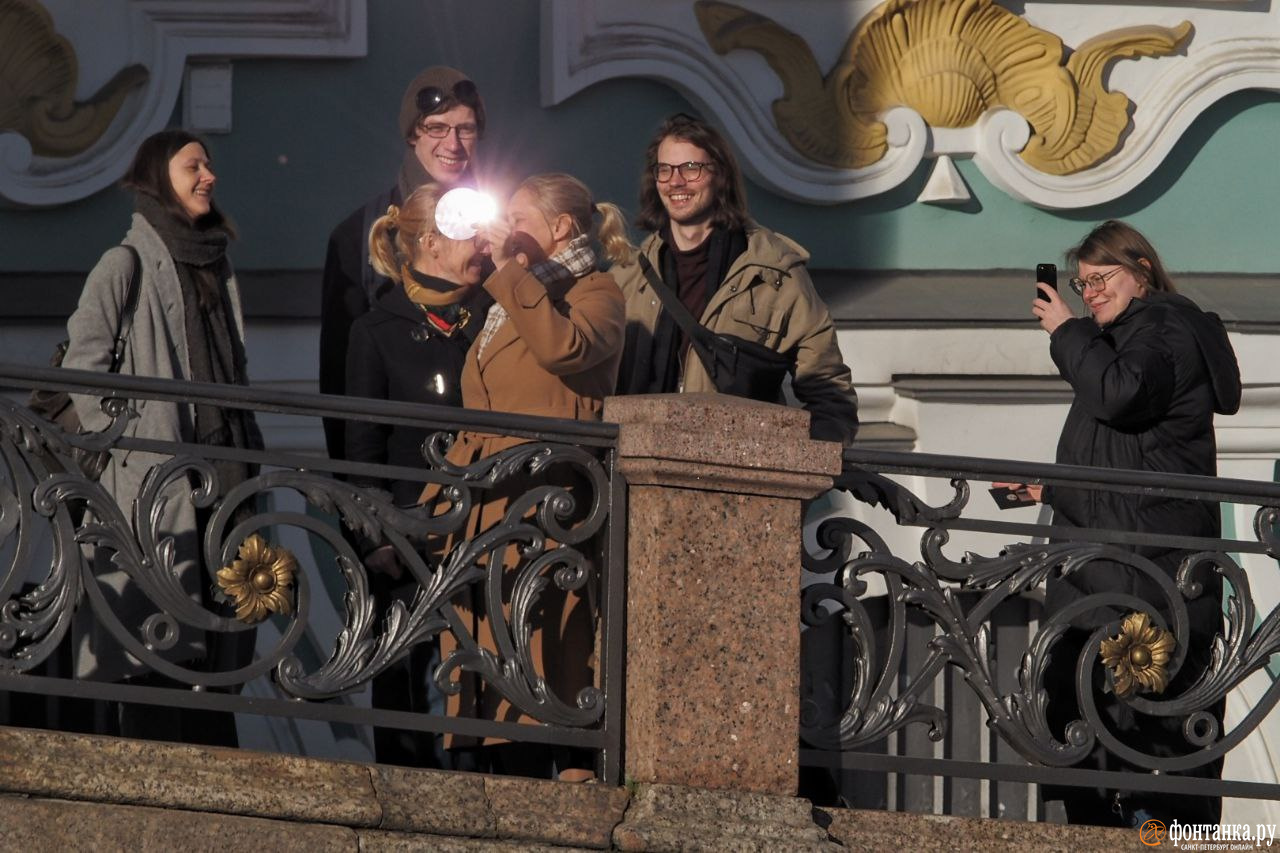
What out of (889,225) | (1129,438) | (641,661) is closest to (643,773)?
(641,661)

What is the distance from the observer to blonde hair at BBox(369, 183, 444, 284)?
330 inches

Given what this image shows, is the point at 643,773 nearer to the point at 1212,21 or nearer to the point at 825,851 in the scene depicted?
the point at 825,851

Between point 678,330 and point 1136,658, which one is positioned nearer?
point 1136,658

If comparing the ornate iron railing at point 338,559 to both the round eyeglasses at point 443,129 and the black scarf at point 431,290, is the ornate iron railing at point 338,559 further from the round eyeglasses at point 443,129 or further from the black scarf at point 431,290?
the round eyeglasses at point 443,129

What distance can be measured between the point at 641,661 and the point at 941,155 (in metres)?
4.07

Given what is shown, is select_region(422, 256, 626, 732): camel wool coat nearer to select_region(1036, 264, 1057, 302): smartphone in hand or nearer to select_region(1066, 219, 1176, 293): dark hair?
select_region(1036, 264, 1057, 302): smartphone in hand

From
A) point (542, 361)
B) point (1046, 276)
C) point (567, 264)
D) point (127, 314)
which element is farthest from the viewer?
point (1046, 276)

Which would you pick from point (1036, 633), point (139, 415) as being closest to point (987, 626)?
point (1036, 633)

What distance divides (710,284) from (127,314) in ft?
5.16

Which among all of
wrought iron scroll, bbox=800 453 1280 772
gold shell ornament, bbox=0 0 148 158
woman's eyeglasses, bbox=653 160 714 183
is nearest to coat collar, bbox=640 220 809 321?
woman's eyeglasses, bbox=653 160 714 183

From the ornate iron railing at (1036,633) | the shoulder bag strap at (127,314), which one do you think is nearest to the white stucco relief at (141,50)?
the shoulder bag strap at (127,314)

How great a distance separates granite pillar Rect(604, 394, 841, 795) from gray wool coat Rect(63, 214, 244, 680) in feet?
3.82

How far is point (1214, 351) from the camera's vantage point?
324 inches

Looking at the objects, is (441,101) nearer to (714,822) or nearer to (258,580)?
(258,580)
